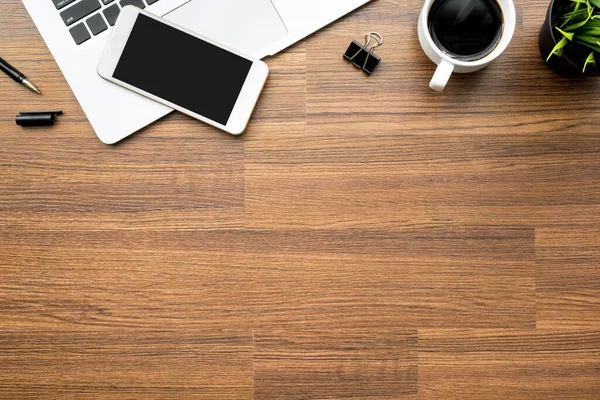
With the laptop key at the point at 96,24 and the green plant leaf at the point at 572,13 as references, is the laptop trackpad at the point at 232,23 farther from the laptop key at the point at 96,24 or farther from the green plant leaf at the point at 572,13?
the green plant leaf at the point at 572,13

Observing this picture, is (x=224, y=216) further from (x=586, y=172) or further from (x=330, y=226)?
(x=586, y=172)

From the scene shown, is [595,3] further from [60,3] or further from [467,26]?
[60,3]

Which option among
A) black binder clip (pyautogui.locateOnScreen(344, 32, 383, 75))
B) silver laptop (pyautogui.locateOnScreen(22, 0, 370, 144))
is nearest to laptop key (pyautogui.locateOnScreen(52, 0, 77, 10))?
silver laptop (pyautogui.locateOnScreen(22, 0, 370, 144))

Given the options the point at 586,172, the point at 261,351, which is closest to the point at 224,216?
the point at 261,351

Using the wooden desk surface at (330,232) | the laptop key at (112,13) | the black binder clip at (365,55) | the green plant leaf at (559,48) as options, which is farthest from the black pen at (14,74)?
the green plant leaf at (559,48)

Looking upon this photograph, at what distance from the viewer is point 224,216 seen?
672mm

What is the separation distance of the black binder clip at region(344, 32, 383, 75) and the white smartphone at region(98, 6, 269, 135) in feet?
0.33

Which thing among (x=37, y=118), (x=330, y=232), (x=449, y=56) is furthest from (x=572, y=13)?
(x=37, y=118)

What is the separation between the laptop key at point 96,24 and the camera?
645mm

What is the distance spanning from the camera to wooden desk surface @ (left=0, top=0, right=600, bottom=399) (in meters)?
0.66

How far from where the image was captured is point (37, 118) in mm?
660

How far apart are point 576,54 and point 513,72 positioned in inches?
2.8

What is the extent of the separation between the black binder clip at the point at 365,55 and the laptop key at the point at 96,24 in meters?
0.29

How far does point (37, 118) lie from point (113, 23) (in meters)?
0.14
